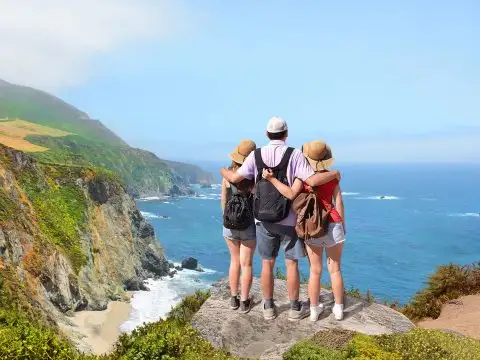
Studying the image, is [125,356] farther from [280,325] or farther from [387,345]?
[387,345]

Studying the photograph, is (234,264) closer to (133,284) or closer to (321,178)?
(321,178)

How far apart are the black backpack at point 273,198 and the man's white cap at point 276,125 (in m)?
0.34

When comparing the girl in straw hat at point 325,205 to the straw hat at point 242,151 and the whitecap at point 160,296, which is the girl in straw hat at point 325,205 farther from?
the whitecap at point 160,296

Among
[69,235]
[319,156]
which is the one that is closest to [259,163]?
[319,156]

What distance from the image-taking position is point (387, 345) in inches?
286

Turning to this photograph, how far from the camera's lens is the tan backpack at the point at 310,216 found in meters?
7.20

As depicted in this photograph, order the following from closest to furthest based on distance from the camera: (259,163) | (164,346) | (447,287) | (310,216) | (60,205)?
1. (164,346)
2. (310,216)
3. (259,163)
4. (447,287)
5. (60,205)

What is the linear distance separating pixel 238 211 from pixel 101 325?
36412 mm

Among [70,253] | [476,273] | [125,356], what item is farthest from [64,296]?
[125,356]

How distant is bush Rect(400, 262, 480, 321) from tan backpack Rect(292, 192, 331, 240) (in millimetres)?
8939

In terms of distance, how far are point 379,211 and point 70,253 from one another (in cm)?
12264

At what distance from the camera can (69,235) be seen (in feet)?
156

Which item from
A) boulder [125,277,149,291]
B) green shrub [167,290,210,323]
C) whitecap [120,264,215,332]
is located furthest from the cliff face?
green shrub [167,290,210,323]

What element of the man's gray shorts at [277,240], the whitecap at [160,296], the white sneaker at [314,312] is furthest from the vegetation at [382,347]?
the whitecap at [160,296]
